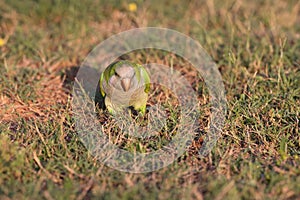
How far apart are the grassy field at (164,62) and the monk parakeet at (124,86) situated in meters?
0.40

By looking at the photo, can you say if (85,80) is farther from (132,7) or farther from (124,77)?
(132,7)

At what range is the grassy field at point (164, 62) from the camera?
→ 3166 millimetres

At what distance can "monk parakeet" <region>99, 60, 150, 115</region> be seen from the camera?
12.2 ft

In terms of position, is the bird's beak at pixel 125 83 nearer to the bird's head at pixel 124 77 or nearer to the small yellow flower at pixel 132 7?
→ the bird's head at pixel 124 77

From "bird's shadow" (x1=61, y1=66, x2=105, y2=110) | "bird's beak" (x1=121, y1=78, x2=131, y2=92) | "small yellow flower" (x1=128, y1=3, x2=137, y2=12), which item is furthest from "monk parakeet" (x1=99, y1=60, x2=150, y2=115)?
"small yellow flower" (x1=128, y1=3, x2=137, y2=12)

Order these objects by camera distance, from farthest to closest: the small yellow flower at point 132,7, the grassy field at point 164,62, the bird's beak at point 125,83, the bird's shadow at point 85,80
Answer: the small yellow flower at point 132,7 < the bird's shadow at point 85,80 < the bird's beak at point 125,83 < the grassy field at point 164,62

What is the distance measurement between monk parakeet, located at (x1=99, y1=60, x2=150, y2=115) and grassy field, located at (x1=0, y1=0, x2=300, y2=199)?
15.8 inches

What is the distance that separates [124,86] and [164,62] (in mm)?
1399

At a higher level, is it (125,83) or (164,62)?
(164,62)

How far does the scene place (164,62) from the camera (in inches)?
198

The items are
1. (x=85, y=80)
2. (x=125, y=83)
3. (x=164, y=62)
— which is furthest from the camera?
(x=164, y=62)

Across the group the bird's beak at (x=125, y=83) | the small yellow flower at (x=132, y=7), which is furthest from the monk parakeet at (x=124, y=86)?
the small yellow flower at (x=132, y=7)

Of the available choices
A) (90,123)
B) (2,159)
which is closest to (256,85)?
(90,123)

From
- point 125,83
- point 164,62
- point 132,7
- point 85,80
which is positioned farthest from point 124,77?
point 132,7
